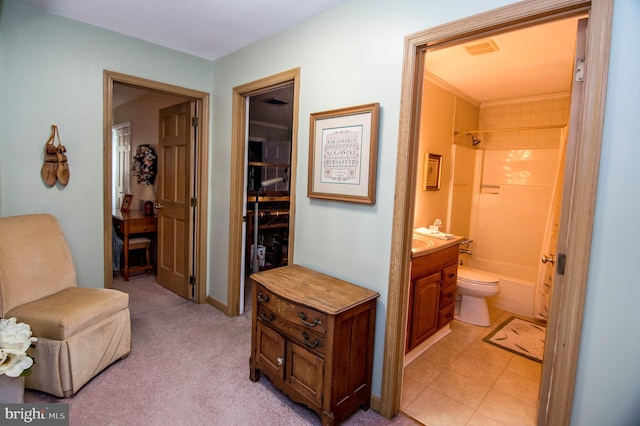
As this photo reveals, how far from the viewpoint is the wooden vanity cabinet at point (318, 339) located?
1.69 metres

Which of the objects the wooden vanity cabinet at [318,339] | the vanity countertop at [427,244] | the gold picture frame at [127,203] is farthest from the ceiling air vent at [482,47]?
the gold picture frame at [127,203]

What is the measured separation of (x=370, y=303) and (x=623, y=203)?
3.88 ft

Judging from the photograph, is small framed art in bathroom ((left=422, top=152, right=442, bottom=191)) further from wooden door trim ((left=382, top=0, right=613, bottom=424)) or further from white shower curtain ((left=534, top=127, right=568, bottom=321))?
wooden door trim ((left=382, top=0, right=613, bottom=424))

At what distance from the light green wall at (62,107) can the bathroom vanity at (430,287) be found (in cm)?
254

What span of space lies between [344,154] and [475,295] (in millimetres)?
2124

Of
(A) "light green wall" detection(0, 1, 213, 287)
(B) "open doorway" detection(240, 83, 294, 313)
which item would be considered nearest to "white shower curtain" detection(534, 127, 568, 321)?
(B) "open doorway" detection(240, 83, 294, 313)

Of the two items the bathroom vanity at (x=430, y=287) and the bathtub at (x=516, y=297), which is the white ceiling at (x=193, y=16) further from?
the bathtub at (x=516, y=297)

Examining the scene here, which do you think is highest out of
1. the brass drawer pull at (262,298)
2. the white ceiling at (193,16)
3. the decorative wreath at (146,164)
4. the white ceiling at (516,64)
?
the white ceiling at (193,16)

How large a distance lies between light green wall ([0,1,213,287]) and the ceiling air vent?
2609mm

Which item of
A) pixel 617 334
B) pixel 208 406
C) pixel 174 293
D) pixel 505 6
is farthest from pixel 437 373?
pixel 174 293

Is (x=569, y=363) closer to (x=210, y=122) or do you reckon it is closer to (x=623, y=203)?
(x=623, y=203)

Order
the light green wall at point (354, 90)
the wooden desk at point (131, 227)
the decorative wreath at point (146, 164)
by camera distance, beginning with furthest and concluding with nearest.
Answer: the decorative wreath at point (146, 164), the wooden desk at point (131, 227), the light green wall at point (354, 90)

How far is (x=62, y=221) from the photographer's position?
255 centimetres

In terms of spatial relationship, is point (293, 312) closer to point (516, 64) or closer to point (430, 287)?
point (430, 287)
